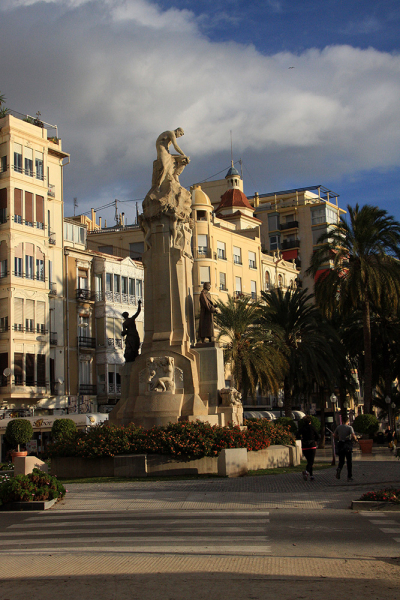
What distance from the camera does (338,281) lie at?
3972 cm

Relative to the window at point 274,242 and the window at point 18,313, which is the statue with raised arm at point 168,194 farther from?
the window at point 274,242

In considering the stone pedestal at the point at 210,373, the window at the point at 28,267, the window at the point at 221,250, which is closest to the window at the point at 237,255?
the window at the point at 221,250

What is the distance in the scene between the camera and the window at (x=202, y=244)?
63.0 meters

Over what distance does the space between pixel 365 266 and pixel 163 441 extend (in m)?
22.1

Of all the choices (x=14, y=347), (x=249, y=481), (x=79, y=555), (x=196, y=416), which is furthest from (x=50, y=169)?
(x=79, y=555)

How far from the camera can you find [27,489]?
1456 centimetres

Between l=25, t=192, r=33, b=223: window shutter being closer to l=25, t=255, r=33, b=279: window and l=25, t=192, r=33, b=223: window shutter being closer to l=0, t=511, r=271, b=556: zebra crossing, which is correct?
l=25, t=255, r=33, b=279: window

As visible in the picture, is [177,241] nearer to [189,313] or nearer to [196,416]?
[189,313]

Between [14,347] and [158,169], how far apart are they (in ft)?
79.5

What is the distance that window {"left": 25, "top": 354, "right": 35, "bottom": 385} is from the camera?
46.3 meters

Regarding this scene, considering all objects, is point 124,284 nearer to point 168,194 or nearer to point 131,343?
point 131,343

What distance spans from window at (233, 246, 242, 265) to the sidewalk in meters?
49.1

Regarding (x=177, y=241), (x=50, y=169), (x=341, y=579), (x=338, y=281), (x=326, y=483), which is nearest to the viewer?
(x=341, y=579)

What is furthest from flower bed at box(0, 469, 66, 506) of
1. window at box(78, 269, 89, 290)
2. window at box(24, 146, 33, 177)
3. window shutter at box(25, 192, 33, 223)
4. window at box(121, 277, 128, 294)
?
window at box(121, 277, 128, 294)
